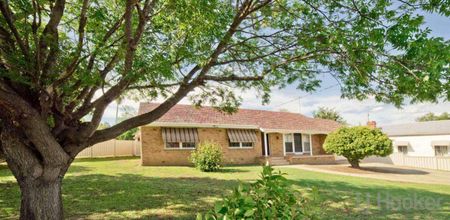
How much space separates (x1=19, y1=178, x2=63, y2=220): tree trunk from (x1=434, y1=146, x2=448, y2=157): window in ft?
131

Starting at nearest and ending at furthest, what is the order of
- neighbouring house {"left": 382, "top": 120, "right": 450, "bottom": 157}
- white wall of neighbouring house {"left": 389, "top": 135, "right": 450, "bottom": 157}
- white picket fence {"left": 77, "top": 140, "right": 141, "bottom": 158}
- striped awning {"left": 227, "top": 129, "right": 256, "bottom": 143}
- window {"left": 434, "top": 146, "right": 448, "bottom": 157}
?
striped awning {"left": 227, "top": 129, "right": 256, "bottom": 143}
white picket fence {"left": 77, "top": 140, "right": 141, "bottom": 158}
window {"left": 434, "top": 146, "right": 448, "bottom": 157}
neighbouring house {"left": 382, "top": 120, "right": 450, "bottom": 157}
white wall of neighbouring house {"left": 389, "top": 135, "right": 450, "bottom": 157}

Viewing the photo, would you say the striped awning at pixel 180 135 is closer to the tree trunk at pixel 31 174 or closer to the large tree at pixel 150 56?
the large tree at pixel 150 56

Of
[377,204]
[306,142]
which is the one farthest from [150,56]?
[306,142]

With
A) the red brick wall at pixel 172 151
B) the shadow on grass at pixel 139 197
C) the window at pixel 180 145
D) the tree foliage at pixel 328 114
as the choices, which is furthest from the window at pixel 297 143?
the tree foliage at pixel 328 114

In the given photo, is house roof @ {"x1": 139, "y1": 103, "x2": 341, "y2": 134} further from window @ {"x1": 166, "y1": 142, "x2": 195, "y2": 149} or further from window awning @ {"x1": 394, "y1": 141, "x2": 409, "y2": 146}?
window awning @ {"x1": 394, "y1": 141, "x2": 409, "y2": 146}

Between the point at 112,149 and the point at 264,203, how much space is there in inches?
1356

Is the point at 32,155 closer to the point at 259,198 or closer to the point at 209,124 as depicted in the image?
the point at 259,198

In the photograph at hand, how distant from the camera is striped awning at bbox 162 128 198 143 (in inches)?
944

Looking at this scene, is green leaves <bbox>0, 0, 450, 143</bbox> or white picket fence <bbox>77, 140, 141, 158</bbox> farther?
white picket fence <bbox>77, 140, 141, 158</bbox>

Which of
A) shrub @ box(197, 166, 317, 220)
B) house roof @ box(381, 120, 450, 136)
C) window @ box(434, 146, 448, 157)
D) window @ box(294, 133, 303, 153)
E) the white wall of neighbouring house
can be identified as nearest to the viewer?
shrub @ box(197, 166, 317, 220)

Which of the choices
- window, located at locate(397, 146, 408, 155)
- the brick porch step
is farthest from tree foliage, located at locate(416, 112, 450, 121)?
the brick porch step

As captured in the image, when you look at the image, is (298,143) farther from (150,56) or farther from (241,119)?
(150,56)

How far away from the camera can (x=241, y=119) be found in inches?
1141

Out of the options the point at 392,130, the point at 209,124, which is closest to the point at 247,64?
the point at 209,124
